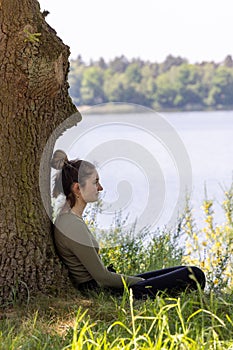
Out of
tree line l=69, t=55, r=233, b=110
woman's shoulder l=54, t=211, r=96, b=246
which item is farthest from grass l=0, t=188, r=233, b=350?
tree line l=69, t=55, r=233, b=110

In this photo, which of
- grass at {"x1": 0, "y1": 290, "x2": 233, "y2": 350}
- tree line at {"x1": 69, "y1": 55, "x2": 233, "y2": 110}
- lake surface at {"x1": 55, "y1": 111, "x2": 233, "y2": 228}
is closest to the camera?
grass at {"x1": 0, "y1": 290, "x2": 233, "y2": 350}

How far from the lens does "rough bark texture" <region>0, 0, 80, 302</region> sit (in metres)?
3.96

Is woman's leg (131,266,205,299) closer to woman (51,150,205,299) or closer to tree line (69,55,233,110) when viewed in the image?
woman (51,150,205,299)

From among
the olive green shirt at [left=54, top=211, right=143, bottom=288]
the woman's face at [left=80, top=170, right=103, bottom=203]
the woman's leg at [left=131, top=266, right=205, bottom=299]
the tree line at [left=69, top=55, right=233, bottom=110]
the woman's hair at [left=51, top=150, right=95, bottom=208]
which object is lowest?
the woman's leg at [left=131, top=266, right=205, bottom=299]

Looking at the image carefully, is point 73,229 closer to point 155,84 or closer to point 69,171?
point 69,171

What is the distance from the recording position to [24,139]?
160 inches

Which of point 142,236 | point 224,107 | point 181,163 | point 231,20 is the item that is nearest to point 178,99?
point 224,107

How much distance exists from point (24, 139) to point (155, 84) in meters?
11.5

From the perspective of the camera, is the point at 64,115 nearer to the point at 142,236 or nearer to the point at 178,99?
the point at 142,236

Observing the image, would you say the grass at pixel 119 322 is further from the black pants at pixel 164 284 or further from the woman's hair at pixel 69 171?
the woman's hair at pixel 69 171

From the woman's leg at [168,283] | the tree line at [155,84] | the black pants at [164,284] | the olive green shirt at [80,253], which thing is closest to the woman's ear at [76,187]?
the olive green shirt at [80,253]

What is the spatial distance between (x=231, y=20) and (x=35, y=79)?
48.9 feet

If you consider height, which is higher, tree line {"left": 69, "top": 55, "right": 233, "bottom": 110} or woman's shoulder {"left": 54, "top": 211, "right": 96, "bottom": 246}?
tree line {"left": 69, "top": 55, "right": 233, "bottom": 110}

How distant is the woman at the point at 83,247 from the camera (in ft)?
13.5
